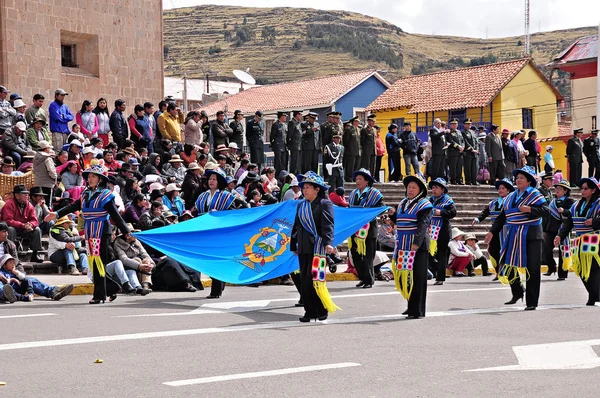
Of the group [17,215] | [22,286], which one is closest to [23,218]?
[17,215]

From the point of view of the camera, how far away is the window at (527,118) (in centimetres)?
5806

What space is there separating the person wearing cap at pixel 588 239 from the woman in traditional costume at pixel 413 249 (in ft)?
9.75

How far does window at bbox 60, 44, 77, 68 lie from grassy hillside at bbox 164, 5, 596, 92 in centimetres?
9232

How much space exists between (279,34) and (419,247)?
144001mm

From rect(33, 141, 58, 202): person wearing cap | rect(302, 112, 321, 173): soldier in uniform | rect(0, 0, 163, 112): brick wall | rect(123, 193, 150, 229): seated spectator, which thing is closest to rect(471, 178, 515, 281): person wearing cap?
rect(123, 193, 150, 229): seated spectator

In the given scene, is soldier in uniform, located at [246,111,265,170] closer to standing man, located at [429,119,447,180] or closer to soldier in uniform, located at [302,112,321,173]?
soldier in uniform, located at [302,112,321,173]

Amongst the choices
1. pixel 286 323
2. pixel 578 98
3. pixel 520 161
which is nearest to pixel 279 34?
pixel 578 98

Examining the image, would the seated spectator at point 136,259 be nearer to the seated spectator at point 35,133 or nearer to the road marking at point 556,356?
the seated spectator at point 35,133

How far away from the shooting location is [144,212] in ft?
58.9

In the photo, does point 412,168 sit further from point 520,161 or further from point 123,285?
point 123,285

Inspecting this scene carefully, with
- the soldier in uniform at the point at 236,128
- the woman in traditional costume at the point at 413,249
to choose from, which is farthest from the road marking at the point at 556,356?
the soldier in uniform at the point at 236,128

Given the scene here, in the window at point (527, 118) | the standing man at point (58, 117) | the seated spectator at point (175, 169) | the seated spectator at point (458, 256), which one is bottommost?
the seated spectator at point (458, 256)

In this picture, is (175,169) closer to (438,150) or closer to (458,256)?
(458,256)

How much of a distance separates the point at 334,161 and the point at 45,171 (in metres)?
8.74
